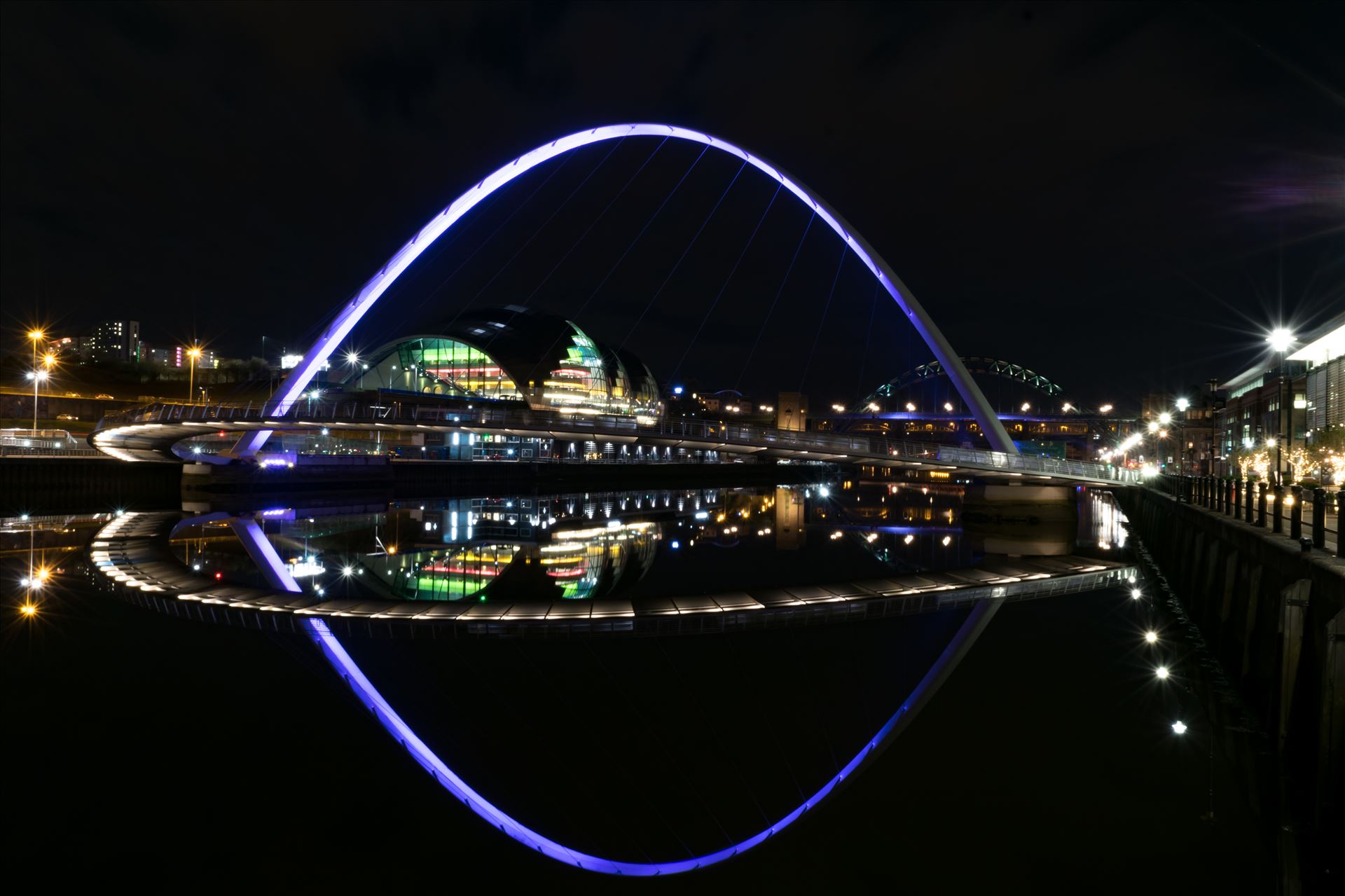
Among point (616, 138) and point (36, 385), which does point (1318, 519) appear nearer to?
point (616, 138)

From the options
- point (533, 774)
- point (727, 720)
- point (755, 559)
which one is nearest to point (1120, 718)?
point (727, 720)

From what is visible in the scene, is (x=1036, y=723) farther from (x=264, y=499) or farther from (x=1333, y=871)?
(x=264, y=499)

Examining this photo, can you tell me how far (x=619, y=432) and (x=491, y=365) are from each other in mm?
53223

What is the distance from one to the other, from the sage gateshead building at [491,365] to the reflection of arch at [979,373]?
6683cm

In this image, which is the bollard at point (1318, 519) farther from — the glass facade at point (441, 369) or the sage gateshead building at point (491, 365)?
the glass facade at point (441, 369)

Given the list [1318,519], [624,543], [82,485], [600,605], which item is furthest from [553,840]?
[82,485]

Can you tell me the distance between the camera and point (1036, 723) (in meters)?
8.95

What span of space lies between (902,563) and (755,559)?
3710 millimetres

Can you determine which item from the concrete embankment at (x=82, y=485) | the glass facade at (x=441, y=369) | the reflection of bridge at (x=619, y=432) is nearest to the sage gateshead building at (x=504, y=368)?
the glass facade at (x=441, y=369)

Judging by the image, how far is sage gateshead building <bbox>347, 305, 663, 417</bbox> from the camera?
254 ft

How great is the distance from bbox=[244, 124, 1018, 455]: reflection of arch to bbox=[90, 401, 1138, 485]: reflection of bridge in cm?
188

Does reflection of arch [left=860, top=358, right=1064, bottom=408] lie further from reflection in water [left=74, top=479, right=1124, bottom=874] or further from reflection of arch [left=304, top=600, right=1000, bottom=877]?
reflection of arch [left=304, top=600, right=1000, bottom=877]

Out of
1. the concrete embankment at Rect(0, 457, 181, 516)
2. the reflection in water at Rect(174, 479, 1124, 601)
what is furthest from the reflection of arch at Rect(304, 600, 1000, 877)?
the concrete embankment at Rect(0, 457, 181, 516)

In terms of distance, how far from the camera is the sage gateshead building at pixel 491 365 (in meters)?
77.3
